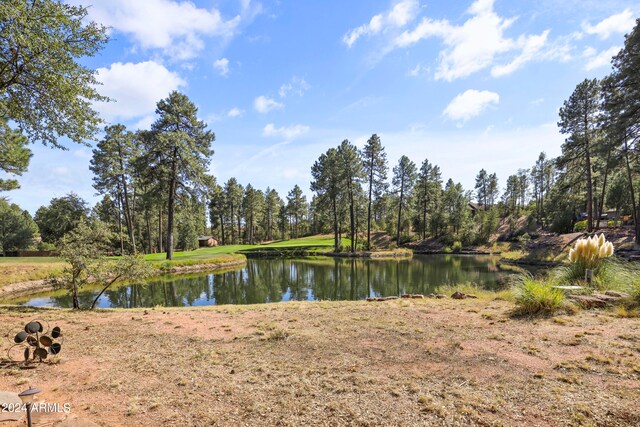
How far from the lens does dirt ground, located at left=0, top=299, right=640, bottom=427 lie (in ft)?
11.7

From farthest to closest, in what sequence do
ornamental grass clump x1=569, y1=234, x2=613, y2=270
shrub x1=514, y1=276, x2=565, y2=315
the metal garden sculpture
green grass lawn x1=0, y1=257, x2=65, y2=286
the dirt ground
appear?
green grass lawn x1=0, y1=257, x2=65, y2=286
ornamental grass clump x1=569, y1=234, x2=613, y2=270
shrub x1=514, y1=276, x2=565, y2=315
the metal garden sculpture
the dirt ground

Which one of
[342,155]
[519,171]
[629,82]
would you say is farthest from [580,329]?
[519,171]

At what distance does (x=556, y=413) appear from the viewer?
3432mm

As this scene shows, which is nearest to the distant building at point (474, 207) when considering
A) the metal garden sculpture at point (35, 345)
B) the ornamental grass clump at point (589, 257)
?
the ornamental grass clump at point (589, 257)

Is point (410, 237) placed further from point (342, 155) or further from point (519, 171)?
point (519, 171)

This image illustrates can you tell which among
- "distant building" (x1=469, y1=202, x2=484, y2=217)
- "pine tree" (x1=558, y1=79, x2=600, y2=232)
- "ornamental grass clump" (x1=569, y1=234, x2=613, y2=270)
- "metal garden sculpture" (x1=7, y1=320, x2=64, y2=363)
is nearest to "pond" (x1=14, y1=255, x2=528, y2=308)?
"metal garden sculpture" (x1=7, y1=320, x2=64, y2=363)

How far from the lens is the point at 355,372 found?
15.4ft

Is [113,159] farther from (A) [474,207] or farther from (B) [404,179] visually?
(A) [474,207]

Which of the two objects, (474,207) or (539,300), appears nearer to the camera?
(539,300)

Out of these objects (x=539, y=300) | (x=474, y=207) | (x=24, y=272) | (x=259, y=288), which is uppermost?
(x=474, y=207)

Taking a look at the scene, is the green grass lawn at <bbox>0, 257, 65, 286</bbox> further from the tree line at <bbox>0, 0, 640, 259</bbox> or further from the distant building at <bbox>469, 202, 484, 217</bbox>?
the distant building at <bbox>469, 202, 484, 217</bbox>

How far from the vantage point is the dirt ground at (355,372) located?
3.58m

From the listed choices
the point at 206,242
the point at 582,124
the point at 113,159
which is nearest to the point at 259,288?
the point at 113,159

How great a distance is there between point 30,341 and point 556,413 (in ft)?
24.9
